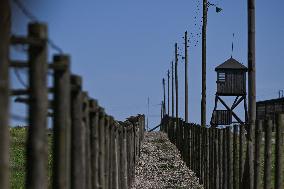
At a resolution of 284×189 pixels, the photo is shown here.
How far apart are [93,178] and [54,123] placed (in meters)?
2.41

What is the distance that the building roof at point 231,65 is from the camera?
179 feet

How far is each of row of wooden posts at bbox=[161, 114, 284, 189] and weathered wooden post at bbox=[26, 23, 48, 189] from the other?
16.9 feet

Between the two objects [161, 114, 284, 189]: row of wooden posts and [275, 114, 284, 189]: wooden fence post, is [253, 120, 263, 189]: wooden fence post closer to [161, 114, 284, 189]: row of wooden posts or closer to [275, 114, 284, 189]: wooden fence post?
[161, 114, 284, 189]: row of wooden posts

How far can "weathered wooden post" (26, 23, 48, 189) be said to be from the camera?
3.97 meters

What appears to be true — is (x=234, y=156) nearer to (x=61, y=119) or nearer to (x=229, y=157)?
(x=229, y=157)

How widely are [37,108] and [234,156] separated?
8.45 m

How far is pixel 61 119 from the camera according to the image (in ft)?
15.3

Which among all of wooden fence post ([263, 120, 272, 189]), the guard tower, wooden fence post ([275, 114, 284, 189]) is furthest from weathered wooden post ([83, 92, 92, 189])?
the guard tower

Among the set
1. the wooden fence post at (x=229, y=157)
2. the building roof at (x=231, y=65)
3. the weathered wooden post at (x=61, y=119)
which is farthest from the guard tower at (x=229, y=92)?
the weathered wooden post at (x=61, y=119)

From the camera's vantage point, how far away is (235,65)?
55.2 meters

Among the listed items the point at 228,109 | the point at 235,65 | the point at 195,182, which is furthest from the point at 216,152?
the point at 235,65

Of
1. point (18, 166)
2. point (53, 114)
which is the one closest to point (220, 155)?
point (53, 114)

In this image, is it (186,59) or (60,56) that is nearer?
(60,56)

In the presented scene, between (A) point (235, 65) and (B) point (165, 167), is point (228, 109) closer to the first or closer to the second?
(A) point (235, 65)
